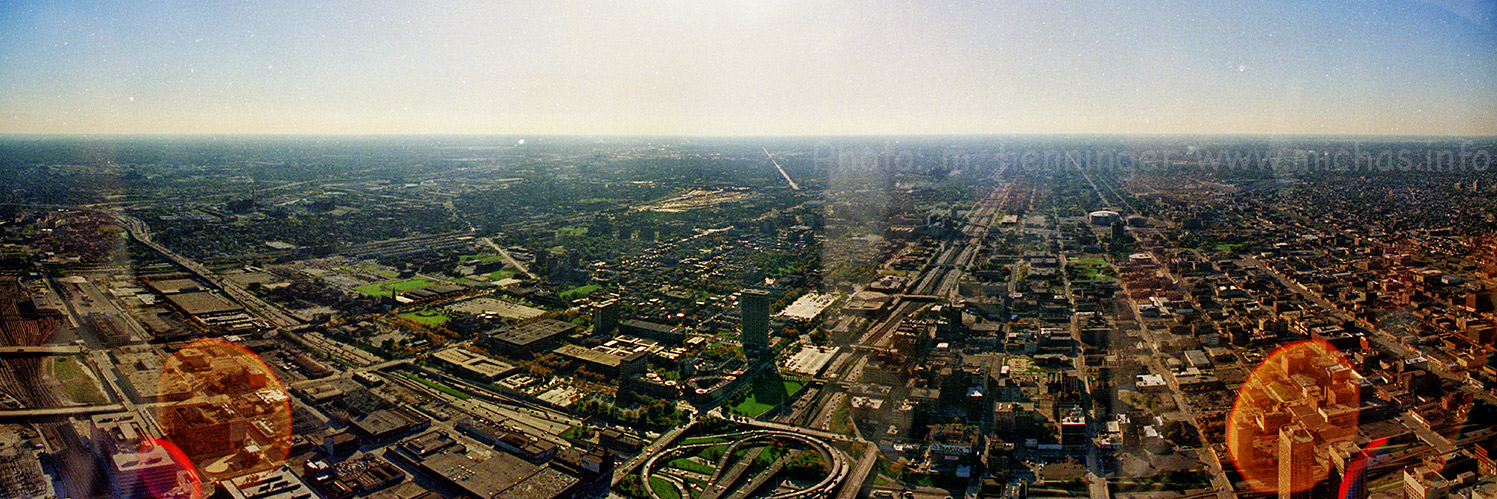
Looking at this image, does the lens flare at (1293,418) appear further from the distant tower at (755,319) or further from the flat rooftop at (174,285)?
the flat rooftop at (174,285)

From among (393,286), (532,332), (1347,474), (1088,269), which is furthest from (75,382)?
(1088,269)

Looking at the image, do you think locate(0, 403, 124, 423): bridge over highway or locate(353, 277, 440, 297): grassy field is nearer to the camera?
locate(0, 403, 124, 423): bridge over highway

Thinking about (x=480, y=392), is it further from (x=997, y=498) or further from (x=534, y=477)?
(x=997, y=498)

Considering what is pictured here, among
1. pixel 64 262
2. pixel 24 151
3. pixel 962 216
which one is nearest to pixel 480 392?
pixel 64 262

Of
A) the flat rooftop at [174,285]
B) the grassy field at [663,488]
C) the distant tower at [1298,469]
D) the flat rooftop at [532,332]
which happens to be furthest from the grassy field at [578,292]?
the distant tower at [1298,469]

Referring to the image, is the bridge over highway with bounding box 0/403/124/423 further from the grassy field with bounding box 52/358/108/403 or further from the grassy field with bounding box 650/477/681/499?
the grassy field with bounding box 650/477/681/499

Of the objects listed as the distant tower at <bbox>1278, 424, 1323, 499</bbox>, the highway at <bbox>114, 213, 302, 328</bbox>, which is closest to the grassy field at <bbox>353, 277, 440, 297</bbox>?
the highway at <bbox>114, 213, 302, 328</bbox>
